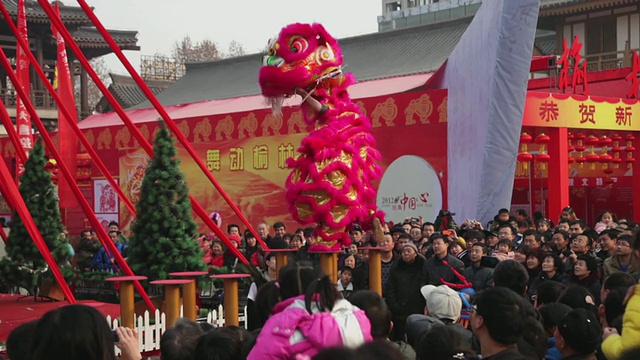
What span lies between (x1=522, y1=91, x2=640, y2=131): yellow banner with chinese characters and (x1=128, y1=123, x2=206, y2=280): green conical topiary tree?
5.45 metres

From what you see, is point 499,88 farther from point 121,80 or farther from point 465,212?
point 121,80

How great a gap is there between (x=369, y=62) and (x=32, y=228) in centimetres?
1344

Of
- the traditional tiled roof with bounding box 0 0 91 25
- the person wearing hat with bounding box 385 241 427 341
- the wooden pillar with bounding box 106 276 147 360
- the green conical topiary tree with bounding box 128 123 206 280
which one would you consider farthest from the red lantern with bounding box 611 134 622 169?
the traditional tiled roof with bounding box 0 0 91 25

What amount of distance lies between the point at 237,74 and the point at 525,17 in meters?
12.8

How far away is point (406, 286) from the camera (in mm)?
5379

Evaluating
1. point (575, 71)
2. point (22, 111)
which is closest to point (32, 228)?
point (22, 111)

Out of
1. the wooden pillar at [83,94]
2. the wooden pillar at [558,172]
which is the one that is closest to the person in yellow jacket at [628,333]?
the wooden pillar at [558,172]

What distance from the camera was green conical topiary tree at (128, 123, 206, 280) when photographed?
6336 millimetres

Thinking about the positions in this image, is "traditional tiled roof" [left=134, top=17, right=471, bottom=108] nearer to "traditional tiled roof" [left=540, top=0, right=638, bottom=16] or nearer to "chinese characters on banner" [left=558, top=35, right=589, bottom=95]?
"traditional tiled roof" [left=540, top=0, right=638, bottom=16]

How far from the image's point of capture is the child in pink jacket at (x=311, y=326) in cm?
240

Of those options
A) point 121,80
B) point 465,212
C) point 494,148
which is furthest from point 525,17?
point 121,80

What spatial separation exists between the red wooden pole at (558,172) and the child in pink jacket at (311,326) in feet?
29.5

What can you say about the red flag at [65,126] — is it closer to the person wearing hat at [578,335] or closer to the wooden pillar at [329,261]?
the wooden pillar at [329,261]

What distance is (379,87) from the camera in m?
14.2
